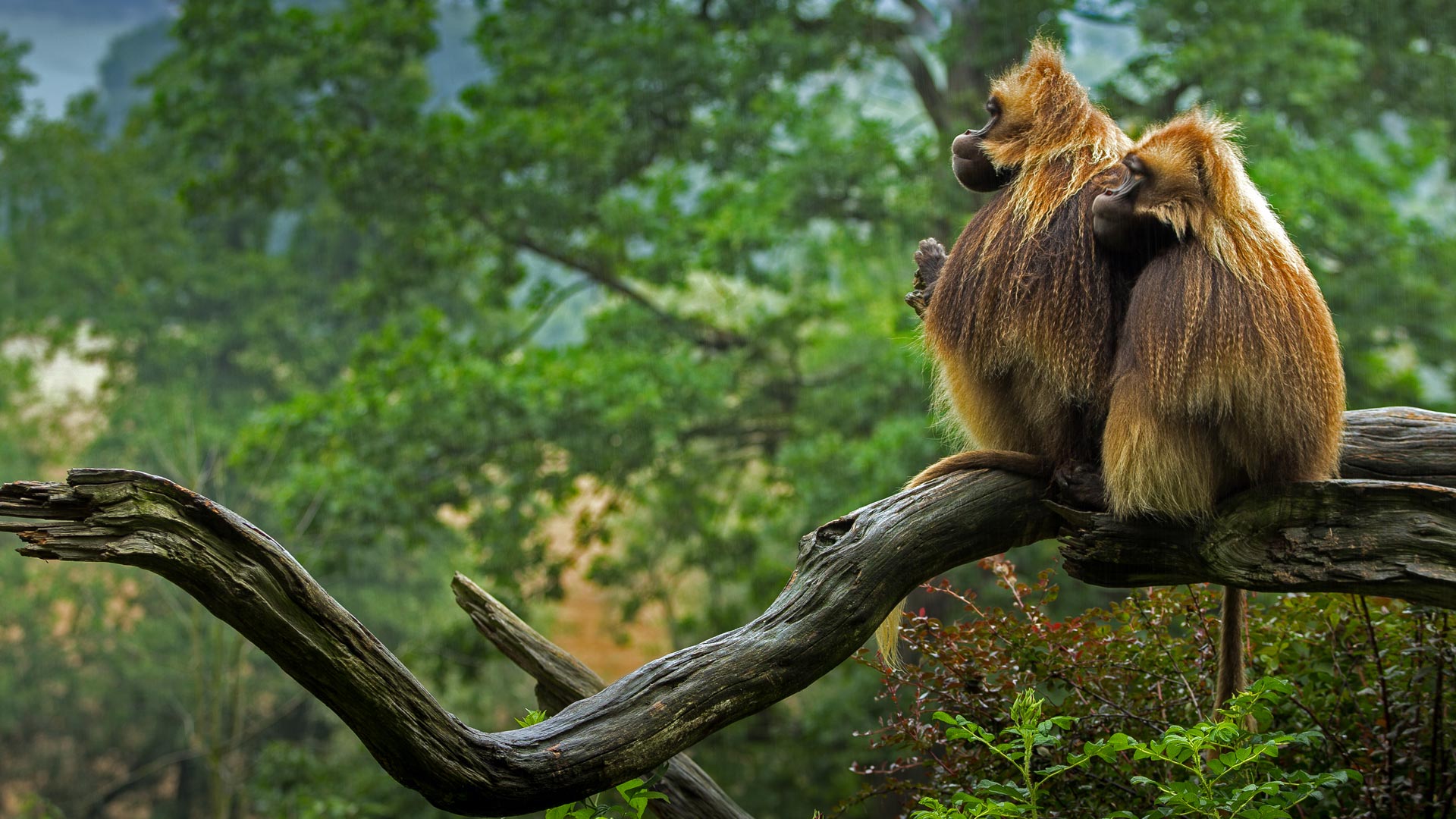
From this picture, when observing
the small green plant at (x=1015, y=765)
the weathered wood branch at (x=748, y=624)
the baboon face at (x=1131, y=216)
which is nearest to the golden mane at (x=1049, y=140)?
the baboon face at (x=1131, y=216)

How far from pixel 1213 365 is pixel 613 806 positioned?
1663 millimetres

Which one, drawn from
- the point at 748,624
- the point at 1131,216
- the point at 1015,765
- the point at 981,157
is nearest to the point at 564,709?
the point at 748,624

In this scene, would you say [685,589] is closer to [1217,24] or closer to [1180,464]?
[1217,24]

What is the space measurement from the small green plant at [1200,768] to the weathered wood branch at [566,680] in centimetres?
77

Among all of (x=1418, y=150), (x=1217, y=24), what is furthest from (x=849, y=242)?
(x=1418, y=150)

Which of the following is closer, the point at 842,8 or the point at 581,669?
the point at 581,669

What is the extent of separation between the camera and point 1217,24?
8.37 meters

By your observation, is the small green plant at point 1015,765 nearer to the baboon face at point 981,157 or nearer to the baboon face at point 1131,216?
the baboon face at point 1131,216

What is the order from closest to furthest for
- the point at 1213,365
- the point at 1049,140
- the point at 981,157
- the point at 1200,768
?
1. the point at 1200,768
2. the point at 1213,365
3. the point at 1049,140
4. the point at 981,157

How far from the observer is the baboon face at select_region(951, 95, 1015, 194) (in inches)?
126

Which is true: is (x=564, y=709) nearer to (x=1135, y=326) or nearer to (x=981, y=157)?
(x=1135, y=326)

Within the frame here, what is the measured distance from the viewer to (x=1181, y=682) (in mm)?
3125

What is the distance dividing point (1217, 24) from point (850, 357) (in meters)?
4.39

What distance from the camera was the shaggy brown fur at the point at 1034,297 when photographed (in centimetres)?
287
